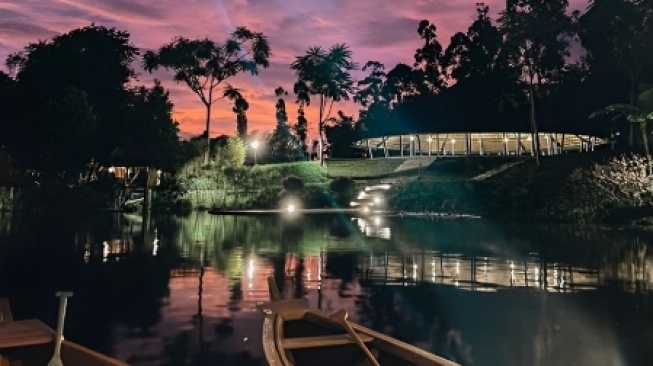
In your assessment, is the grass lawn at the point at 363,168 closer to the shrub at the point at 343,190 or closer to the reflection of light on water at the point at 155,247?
the shrub at the point at 343,190

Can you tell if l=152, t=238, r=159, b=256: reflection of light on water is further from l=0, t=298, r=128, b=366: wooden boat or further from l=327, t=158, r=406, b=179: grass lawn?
l=327, t=158, r=406, b=179: grass lawn

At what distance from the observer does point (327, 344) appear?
20.9ft

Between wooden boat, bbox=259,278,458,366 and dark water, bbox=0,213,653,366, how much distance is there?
167 centimetres

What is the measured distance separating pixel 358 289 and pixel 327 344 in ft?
25.5

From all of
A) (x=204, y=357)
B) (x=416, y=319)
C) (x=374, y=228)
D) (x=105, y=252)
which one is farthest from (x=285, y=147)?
(x=204, y=357)

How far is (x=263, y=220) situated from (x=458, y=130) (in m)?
25.0

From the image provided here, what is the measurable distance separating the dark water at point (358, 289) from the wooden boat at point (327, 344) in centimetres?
167

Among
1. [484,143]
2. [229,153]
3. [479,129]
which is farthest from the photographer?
[484,143]

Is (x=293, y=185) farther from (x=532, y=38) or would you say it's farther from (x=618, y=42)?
(x=618, y=42)

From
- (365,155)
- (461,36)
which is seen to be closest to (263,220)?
(365,155)

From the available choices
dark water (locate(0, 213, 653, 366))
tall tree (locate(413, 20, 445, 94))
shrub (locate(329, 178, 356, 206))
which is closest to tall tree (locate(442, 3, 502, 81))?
tall tree (locate(413, 20, 445, 94))

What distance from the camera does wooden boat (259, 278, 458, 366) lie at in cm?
593

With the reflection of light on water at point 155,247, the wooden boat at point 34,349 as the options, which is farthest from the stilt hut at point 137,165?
the wooden boat at point 34,349

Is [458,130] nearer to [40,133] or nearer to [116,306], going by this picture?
[40,133]
